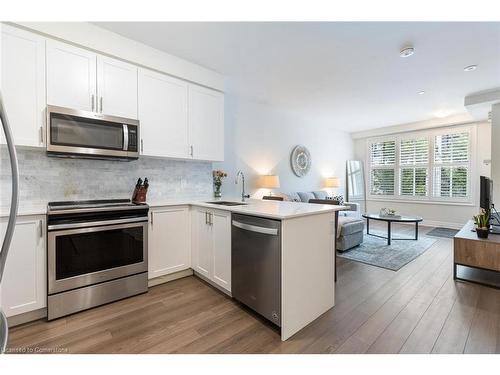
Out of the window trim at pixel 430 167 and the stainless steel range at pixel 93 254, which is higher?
the window trim at pixel 430 167

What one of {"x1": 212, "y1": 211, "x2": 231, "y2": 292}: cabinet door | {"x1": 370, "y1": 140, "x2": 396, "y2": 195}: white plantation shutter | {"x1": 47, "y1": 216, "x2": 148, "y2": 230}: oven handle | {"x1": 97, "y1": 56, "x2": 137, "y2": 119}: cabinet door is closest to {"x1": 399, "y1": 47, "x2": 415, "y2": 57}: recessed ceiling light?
{"x1": 212, "y1": 211, "x2": 231, "y2": 292}: cabinet door

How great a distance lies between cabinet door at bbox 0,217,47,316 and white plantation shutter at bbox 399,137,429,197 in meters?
7.57

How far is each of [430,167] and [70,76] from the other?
7433 millimetres

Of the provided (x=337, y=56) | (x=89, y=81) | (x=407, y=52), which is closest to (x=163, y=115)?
(x=89, y=81)

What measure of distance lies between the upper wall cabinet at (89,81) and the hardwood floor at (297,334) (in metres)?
2.00

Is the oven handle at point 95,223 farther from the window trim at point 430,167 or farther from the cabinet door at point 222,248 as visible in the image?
the window trim at point 430,167

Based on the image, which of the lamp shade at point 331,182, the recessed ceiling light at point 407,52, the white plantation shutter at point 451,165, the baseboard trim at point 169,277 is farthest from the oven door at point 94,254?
the white plantation shutter at point 451,165

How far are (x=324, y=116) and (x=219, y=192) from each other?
351 cm

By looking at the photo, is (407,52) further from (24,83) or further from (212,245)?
(24,83)

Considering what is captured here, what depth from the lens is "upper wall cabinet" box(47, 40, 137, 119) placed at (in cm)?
218

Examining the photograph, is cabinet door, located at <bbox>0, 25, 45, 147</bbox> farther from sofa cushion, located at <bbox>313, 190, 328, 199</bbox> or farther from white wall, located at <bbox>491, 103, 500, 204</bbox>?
white wall, located at <bbox>491, 103, 500, 204</bbox>

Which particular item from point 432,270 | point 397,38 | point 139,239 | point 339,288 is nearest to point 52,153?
point 139,239

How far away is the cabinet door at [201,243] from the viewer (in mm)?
2637
